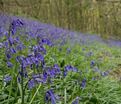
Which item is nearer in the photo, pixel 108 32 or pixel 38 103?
pixel 38 103

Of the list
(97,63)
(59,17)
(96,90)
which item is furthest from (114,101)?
(59,17)

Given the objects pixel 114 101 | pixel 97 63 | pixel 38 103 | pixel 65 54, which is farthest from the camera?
pixel 97 63

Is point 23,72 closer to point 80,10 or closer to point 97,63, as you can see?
point 97,63

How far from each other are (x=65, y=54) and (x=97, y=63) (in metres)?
1.01

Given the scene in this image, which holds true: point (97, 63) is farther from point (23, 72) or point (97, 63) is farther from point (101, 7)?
point (101, 7)

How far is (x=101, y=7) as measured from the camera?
55.3 feet

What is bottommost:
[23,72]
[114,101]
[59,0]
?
[114,101]

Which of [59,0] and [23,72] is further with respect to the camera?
[59,0]

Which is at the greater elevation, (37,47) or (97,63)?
(37,47)

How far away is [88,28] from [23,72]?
45.4 feet

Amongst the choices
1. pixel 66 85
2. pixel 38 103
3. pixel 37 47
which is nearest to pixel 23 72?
pixel 37 47

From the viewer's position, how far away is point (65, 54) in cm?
538

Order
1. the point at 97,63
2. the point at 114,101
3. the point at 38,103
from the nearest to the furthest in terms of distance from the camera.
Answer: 1. the point at 38,103
2. the point at 114,101
3. the point at 97,63

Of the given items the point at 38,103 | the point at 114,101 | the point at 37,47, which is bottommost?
the point at 114,101
